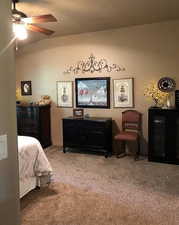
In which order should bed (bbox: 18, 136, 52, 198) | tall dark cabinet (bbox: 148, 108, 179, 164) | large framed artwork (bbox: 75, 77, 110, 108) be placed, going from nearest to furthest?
bed (bbox: 18, 136, 52, 198) < tall dark cabinet (bbox: 148, 108, 179, 164) < large framed artwork (bbox: 75, 77, 110, 108)

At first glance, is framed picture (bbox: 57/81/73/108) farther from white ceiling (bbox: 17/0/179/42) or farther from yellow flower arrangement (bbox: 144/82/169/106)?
yellow flower arrangement (bbox: 144/82/169/106)

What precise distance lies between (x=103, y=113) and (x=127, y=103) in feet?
2.05

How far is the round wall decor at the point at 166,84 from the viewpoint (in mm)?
4728

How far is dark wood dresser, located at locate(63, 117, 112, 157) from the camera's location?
504 centimetres

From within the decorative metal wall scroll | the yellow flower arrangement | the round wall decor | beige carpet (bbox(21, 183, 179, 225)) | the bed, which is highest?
the decorative metal wall scroll

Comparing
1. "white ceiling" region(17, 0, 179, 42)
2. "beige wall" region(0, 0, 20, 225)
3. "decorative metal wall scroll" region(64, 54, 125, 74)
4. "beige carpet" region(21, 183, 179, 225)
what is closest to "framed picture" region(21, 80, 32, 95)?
"decorative metal wall scroll" region(64, 54, 125, 74)

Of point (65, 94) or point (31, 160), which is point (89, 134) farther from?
point (31, 160)

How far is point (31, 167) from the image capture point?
10.7 feet

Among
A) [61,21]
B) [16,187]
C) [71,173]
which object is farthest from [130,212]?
[61,21]

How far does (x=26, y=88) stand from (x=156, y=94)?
340 centimetres

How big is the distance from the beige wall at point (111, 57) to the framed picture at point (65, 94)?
12 centimetres

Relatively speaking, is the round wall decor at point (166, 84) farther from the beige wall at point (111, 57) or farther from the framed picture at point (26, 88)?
the framed picture at point (26, 88)

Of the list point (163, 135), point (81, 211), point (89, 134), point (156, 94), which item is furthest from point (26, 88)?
point (81, 211)

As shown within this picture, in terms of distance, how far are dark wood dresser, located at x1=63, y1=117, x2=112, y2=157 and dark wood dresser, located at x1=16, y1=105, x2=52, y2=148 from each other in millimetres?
641
